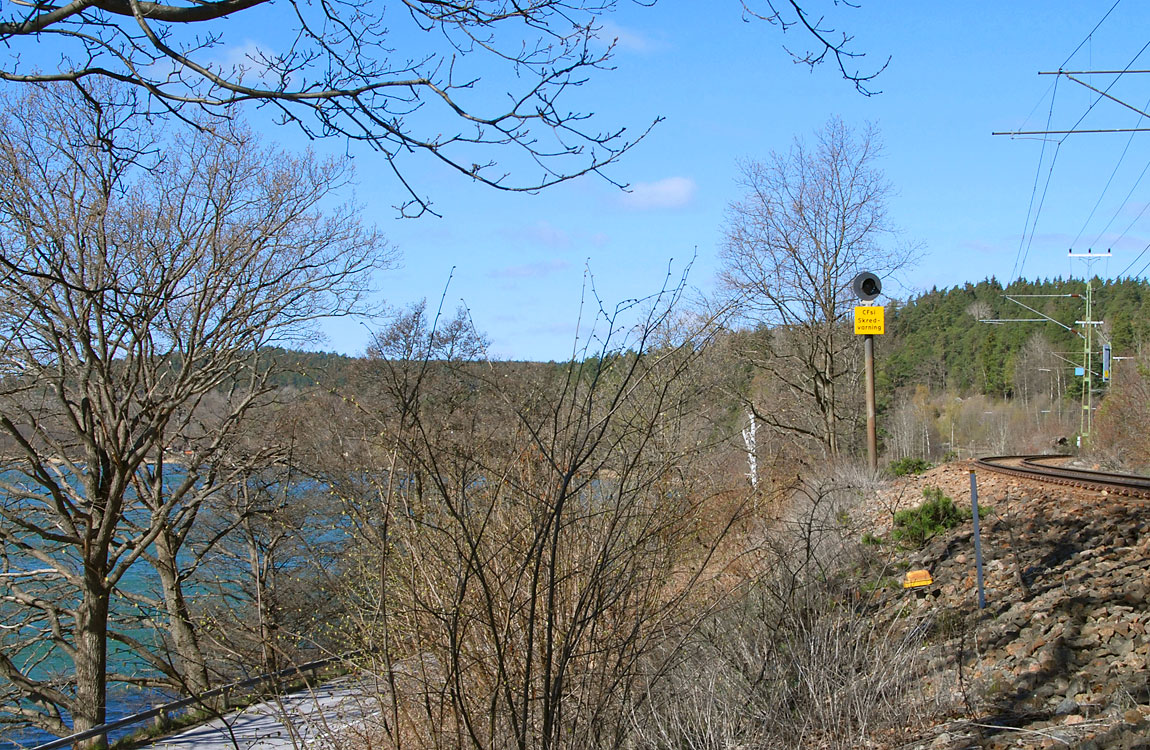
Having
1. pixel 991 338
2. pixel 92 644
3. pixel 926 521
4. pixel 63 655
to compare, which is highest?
pixel 991 338

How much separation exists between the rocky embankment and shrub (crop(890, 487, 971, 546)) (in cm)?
27

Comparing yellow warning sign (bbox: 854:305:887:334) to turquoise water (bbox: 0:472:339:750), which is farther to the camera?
yellow warning sign (bbox: 854:305:887:334)

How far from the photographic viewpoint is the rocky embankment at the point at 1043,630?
16.1 feet

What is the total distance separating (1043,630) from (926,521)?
437cm

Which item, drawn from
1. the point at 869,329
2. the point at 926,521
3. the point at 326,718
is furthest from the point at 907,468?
the point at 326,718

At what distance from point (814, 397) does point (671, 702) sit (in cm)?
2116

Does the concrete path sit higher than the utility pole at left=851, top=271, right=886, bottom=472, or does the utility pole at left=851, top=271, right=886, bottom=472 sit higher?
the utility pole at left=851, top=271, right=886, bottom=472

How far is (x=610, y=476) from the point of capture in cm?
486

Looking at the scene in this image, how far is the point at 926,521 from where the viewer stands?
10750mm

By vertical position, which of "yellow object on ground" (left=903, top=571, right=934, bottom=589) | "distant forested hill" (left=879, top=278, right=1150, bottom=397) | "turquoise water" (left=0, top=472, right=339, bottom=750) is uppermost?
"distant forested hill" (left=879, top=278, right=1150, bottom=397)

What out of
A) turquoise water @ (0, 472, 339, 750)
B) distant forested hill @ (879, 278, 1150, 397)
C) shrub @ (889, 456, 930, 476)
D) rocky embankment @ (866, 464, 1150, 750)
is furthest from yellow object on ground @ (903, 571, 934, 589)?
distant forested hill @ (879, 278, 1150, 397)

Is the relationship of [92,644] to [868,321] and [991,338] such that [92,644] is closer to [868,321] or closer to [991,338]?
[868,321]

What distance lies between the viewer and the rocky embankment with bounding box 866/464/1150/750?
490 centimetres

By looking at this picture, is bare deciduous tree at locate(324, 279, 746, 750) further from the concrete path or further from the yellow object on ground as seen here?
the yellow object on ground
